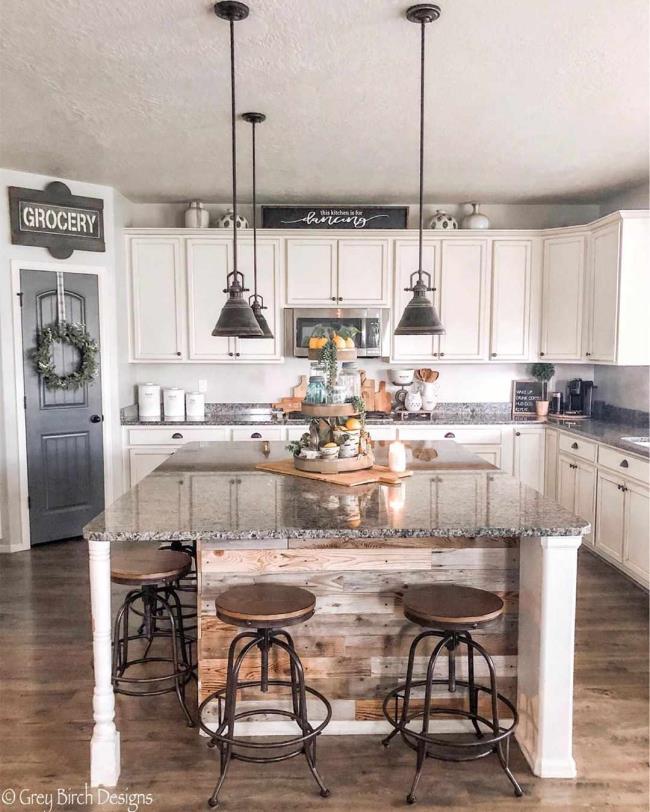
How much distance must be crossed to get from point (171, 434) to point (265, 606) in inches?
128

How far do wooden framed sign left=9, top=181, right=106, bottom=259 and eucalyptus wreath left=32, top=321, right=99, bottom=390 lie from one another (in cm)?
54

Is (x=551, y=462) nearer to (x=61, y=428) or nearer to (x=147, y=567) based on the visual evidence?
(x=147, y=567)

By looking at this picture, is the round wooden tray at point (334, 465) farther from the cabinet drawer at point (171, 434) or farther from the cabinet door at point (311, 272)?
the cabinet door at point (311, 272)

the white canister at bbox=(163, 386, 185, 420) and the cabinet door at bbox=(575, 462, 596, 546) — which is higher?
the white canister at bbox=(163, 386, 185, 420)

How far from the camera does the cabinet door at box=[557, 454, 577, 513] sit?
4.75 meters

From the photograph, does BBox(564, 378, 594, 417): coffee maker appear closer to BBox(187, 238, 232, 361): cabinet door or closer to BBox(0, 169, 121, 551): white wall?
BBox(187, 238, 232, 361): cabinet door

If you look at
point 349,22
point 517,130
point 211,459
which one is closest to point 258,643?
point 211,459

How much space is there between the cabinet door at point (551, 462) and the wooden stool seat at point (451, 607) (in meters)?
2.97

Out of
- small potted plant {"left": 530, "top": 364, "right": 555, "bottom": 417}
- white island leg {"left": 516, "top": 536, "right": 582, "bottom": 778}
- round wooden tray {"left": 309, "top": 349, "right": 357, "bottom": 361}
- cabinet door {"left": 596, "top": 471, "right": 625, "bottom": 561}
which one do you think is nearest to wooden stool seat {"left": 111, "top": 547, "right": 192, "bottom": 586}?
round wooden tray {"left": 309, "top": 349, "right": 357, "bottom": 361}

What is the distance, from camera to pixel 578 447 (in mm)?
4703

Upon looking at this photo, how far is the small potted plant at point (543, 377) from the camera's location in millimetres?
5516

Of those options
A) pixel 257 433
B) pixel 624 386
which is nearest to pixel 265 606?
pixel 257 433

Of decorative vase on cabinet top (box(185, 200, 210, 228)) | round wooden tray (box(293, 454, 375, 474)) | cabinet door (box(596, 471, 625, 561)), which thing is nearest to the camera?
round wooden tray (box(293, 454, 375, 474))

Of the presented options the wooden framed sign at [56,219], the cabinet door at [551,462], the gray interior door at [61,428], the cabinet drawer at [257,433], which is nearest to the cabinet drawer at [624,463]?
the cabinet door at [551,462]
